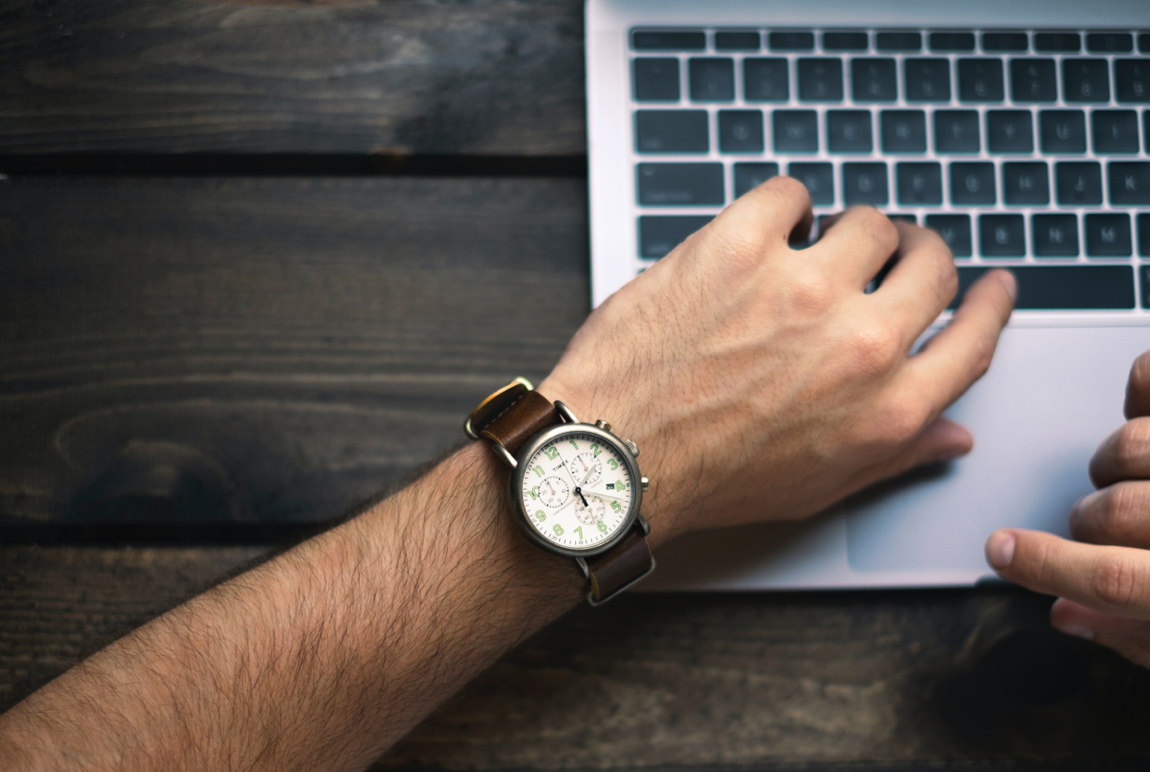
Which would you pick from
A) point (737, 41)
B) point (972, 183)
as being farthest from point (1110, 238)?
point (737, 41)

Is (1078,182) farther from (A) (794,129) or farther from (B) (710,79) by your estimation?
(B) (710,79)

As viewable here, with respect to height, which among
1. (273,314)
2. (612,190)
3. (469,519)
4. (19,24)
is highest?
(19,24)

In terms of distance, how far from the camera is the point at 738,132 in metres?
0.82

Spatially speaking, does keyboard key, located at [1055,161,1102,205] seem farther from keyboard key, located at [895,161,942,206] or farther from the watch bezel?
the watch bezel

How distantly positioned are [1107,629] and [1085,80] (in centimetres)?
63

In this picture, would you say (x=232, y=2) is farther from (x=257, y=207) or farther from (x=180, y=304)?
(x=180, y=304)

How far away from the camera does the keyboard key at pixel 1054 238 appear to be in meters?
0.81

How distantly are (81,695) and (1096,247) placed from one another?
3.72 feet

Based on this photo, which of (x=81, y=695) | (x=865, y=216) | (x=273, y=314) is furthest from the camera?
(x=273, y=314)

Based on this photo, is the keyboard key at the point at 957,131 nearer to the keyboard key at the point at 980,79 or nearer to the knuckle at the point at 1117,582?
the keyboard key at the point at 980,79

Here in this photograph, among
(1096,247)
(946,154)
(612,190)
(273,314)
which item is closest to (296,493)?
(273,314)

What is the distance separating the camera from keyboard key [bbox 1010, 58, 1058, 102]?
2.75ft

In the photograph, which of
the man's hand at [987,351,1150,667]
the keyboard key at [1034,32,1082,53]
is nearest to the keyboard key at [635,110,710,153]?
the keyboard key at [1034,32,1082,53]

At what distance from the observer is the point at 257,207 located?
35.6 inches
